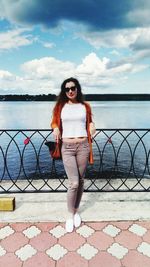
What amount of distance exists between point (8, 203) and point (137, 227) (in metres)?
2.01

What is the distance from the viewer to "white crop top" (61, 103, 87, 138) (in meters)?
3.75

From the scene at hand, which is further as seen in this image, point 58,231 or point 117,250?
point 58,231

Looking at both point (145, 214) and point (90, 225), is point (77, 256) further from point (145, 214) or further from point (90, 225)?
point (145, 214)

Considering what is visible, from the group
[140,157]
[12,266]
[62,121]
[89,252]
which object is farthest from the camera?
[140,157]

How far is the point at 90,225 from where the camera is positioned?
13.7 ft

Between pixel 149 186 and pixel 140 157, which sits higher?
pixel 149 186

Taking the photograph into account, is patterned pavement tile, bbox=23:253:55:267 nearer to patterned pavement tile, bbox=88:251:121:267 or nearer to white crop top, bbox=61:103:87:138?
patterned pavement tile, bbox=88:251:121:267

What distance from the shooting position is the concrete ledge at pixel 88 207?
14.3 ft

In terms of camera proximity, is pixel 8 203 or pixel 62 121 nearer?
pixel 62 121

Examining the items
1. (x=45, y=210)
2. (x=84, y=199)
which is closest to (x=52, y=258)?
(x=45, y=210)

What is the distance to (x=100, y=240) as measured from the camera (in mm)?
3818

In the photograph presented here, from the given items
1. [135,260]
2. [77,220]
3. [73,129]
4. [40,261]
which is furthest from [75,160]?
[135,260]

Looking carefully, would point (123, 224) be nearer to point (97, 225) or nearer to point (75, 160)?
point (97, 225)

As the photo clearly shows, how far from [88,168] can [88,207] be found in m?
11.8
